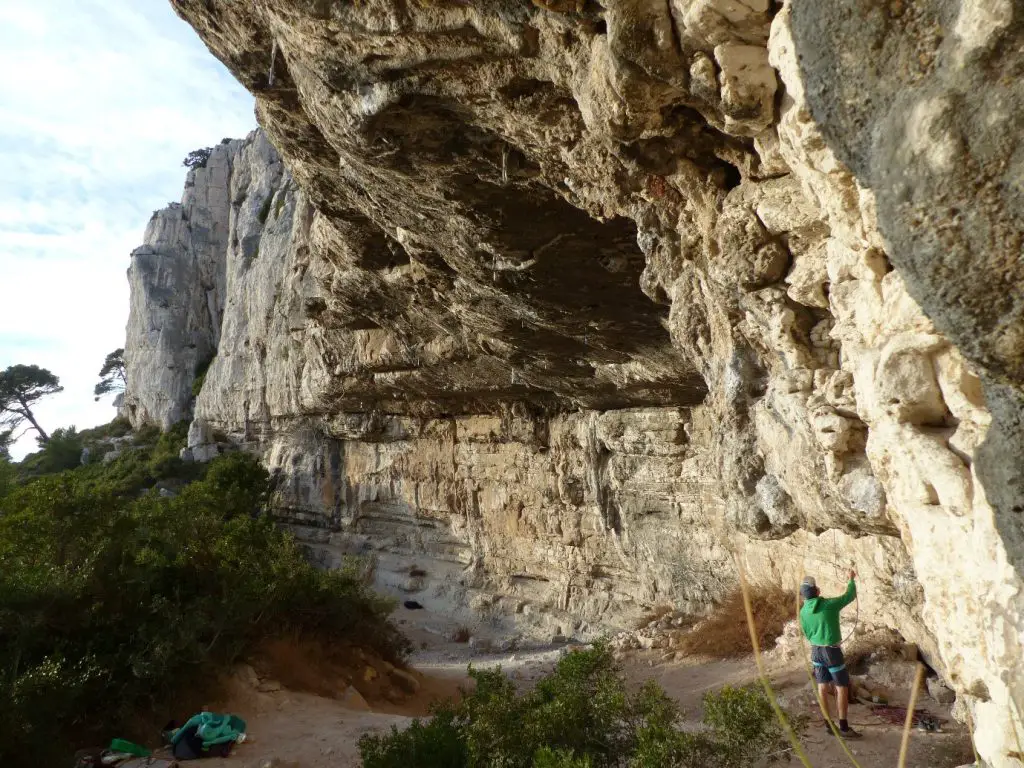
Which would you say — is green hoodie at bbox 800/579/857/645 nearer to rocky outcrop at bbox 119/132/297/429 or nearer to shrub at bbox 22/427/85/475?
rocky outcrop at bbox 119/132/297/429

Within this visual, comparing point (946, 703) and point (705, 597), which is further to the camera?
point (705, 597)

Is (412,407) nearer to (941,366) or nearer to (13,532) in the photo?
(13,532)

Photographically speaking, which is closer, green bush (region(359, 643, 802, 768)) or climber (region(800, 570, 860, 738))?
green bush (region(359, 643, 802, 768))

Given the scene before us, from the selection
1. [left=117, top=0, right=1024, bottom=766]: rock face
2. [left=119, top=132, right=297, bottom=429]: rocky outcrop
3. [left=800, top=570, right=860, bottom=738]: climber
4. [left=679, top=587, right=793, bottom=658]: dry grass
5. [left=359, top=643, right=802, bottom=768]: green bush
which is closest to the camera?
[left=117, top=0, right=1024, bottom=766]: rock face

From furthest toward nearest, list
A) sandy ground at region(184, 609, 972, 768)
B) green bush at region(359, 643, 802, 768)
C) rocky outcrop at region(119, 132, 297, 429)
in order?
rocky outcrop at region(119, 132, 297, 429)
sandy ground at region(184, 609, 972, 768)
green bush at region(359, 643, 802, 768)

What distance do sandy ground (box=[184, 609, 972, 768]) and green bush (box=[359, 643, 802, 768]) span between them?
78cm

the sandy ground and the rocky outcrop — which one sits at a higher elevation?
the rocky outcrop

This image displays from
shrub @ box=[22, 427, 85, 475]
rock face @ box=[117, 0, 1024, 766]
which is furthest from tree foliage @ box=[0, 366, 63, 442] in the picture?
rock face @ box=[117, 0, 1024, 766]

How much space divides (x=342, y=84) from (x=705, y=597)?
8.50 m

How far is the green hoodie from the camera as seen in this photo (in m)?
4.82

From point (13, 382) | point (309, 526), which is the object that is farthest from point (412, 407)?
point (13, 382)

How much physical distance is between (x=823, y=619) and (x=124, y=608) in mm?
7530

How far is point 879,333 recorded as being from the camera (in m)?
2.79

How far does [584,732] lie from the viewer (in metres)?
4.12
